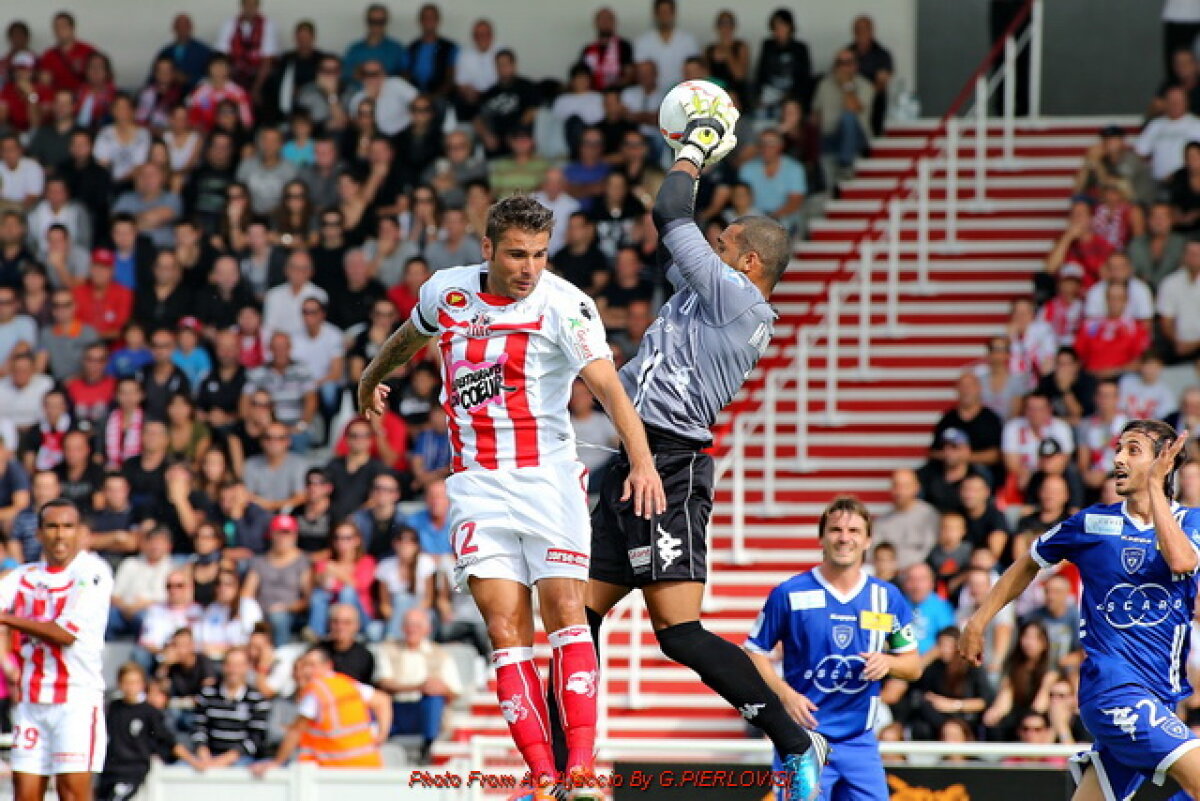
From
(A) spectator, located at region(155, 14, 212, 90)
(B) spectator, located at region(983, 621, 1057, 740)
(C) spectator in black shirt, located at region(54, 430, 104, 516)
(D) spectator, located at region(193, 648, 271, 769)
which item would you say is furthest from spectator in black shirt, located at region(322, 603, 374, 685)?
(A) spectator, located at region(155, 14, 212, 90)

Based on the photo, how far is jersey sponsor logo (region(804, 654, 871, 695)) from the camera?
9938 millimetres

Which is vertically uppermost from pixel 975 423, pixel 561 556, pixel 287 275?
pixel 287 275

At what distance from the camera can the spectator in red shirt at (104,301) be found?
725 inches

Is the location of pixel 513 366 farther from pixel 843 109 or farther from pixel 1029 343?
pixel 843 109

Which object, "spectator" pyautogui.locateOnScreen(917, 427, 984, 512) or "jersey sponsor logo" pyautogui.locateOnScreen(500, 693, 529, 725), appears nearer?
"jersey sponsor logo" pyautogui.locateOnScreen(500, 693, 529, 725)

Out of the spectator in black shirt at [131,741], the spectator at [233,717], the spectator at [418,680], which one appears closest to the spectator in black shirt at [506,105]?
the spectator at [418,680]

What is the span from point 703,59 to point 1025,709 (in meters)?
7.62

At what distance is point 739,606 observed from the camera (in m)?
15.3

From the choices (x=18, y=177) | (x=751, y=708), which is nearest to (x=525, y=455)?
(x=751, y=708)

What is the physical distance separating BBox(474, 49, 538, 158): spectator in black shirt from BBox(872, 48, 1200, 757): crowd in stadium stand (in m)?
4.88

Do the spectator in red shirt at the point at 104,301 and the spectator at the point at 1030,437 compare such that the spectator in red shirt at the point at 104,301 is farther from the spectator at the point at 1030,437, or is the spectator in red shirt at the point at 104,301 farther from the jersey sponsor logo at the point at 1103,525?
the jersey sponsor logo at the point at 1103,525

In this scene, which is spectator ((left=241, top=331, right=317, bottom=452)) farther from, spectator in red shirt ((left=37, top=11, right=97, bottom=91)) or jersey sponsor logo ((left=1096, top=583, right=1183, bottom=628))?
jersey sponsor logo ((left=1096, top=583, right=1183, bottom=628))

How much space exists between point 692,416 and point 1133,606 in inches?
84.3

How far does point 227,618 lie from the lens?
1517 cm
